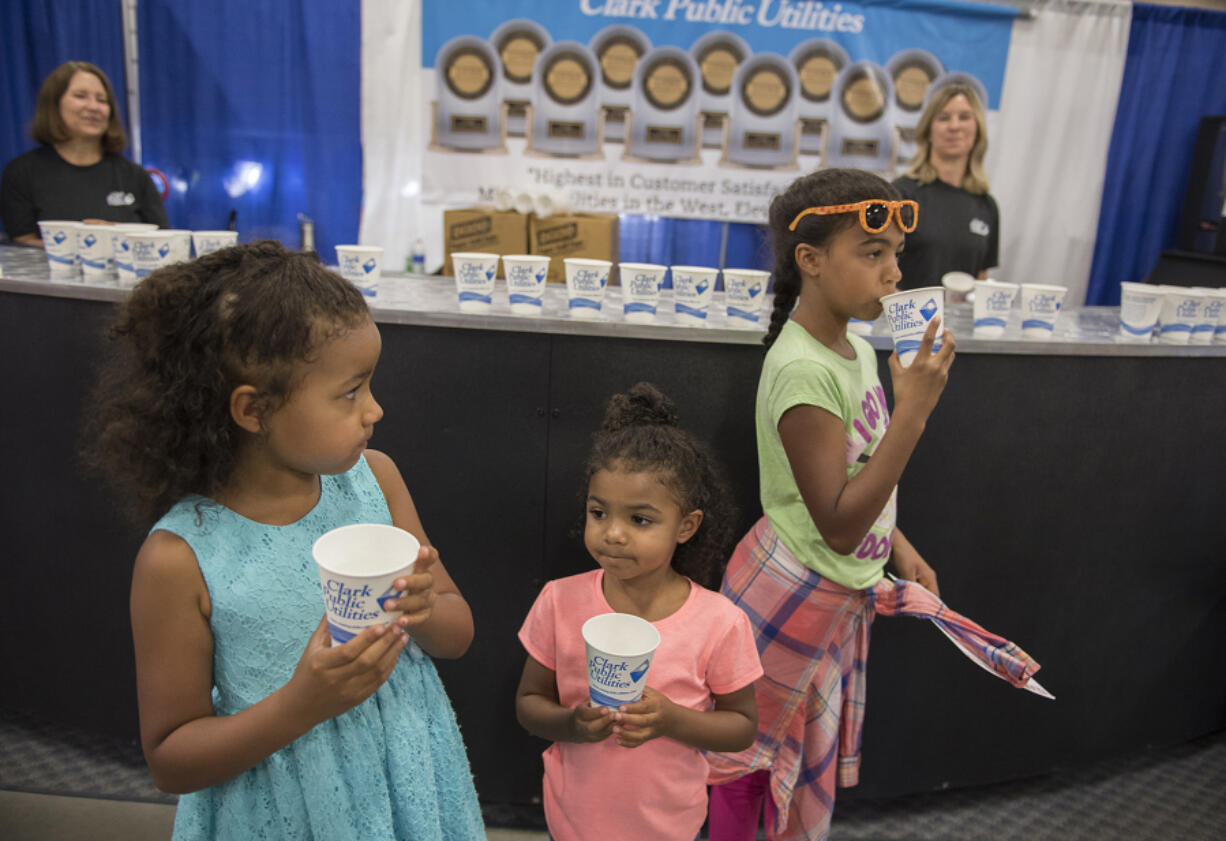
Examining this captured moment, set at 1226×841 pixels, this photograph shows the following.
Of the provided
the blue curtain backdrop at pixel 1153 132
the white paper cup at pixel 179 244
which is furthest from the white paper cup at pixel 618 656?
the blue curtain backdrop at pixel 1153 132

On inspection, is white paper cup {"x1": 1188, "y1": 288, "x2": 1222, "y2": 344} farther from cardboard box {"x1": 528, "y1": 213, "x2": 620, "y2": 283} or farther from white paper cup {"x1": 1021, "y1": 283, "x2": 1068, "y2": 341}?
cardboard box {"x1": 528, "y1": 213, "x2": 620, "y2": 283}

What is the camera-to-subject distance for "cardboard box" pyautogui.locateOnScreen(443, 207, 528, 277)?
3.98m

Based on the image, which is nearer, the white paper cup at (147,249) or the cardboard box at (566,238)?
the white paper cup at (147,249)

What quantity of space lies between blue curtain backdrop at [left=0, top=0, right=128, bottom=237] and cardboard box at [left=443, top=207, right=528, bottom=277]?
2.67 m

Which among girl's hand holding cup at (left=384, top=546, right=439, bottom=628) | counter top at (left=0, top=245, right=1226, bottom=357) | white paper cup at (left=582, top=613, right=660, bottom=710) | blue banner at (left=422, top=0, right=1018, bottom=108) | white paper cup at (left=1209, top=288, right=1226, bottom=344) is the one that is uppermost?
blue banner at (left=422, top=0, right=1018, bottom=108)

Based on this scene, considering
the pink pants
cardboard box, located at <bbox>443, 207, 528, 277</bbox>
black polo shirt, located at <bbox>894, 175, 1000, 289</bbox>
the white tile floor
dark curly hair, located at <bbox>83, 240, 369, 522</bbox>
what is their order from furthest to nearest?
cardboard box, located at <bbox>443, 207, 528, 277</bbox> < black polo shirt, located at <bbox>894, 175, 1000, 289</bbox> < the white tile floor < the pink pants < dark curly hair, located at <bbox>83, 240, 369, 522</bbox>

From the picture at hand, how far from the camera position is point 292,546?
1.05 metres

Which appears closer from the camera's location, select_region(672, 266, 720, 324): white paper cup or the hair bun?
the hair bun

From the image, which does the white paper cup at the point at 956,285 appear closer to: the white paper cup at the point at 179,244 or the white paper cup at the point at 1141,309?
the white paper cup at the point at 1141,309

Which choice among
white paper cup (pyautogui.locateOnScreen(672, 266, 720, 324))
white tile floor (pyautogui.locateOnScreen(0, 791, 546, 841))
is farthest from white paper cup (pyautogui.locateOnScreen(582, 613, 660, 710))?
white tile floor (pyautogui.locateOnScreen(0, 791, 546, 841))

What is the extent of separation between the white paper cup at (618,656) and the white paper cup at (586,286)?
2.93ft

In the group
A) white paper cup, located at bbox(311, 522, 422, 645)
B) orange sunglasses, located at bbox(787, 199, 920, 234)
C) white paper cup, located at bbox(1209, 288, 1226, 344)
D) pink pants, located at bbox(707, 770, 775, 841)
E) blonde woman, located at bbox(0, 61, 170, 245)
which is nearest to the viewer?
white paper cup, located at bbox(311, 522, 422, 645)

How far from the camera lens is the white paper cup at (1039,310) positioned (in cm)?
209

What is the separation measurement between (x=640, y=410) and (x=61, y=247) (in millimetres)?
1681
